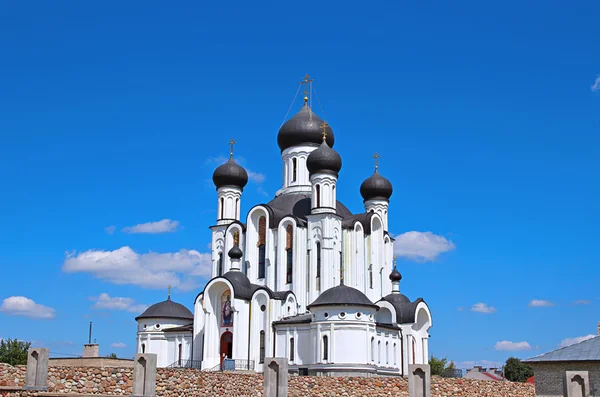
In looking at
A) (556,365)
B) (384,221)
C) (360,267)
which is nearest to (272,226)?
(360,267)

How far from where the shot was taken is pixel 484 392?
2869 centimetres

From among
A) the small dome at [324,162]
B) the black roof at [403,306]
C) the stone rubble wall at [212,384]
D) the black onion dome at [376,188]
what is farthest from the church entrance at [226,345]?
the black onion dome at [376,188]

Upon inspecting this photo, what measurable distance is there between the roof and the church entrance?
15980 mm

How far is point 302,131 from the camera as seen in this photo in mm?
39219

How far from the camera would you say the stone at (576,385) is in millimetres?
15102

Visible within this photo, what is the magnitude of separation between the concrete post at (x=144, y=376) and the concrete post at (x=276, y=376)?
2.71m

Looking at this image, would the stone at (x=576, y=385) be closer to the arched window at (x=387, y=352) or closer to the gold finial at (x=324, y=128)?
the arched window at (x=387, y=352)

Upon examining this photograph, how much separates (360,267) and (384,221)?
16.9 ft

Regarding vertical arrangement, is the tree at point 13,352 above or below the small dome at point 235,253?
below

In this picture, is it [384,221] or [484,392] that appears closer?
[484,392]

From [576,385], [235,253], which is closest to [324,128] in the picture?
[235,253]

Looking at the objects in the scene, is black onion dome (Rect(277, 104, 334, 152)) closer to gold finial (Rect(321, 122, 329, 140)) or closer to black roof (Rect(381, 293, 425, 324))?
gold finial (Rect(321, 122, 329, 140))

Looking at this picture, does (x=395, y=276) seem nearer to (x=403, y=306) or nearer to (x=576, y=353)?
(x=403, y=306)

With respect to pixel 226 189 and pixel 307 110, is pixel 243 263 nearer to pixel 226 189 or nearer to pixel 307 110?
pixel 226 189
